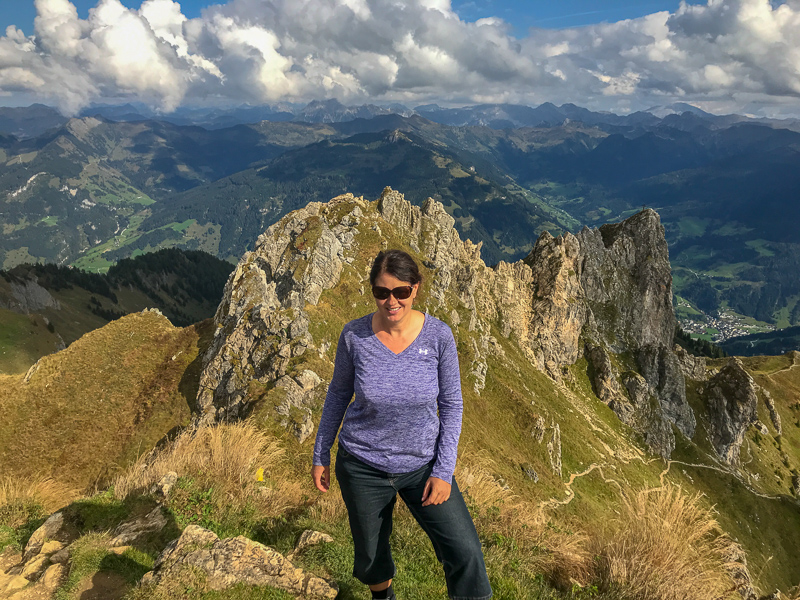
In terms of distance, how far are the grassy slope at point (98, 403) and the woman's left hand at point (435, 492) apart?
3791cm

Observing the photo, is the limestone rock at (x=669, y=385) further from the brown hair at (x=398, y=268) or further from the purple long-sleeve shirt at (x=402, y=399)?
the brown hair at (x=398, y=268)

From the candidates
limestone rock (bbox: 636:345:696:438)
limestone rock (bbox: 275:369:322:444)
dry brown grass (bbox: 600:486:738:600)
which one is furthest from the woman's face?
limestone rock (bbox: 636:345:696:438)

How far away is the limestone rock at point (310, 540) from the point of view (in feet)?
28.8

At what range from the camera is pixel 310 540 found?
29.5 ft

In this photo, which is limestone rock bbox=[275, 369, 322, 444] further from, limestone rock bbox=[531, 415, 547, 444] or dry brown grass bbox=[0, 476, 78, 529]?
limestone rock bbox=[531, 415, 547, 444]

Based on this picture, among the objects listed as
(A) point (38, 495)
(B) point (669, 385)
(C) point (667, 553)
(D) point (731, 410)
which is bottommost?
(D) point (731, 410)

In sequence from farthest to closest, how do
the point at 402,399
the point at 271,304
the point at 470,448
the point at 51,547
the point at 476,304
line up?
the point at 476,304
the point at 271,304
the point at 470,448
the point at 51,547
the point at 402,399

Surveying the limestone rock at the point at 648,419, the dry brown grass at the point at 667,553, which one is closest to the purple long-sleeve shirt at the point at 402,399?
the dry brown grass at the point at 667,553

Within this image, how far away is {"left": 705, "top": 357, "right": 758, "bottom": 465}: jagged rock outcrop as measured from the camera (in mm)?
103312

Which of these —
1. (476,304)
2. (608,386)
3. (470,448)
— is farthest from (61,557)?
(608,386)

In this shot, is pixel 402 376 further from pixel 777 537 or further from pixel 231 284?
pixel 777 537

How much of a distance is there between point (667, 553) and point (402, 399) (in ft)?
23.6

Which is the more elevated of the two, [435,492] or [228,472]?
[435,492]

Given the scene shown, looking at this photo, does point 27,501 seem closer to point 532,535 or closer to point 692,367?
point 532,535
